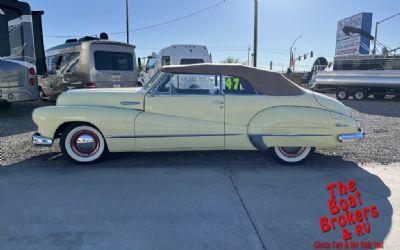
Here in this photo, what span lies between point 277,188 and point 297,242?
126 centimetres

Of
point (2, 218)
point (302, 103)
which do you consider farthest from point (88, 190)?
point (302, 103)

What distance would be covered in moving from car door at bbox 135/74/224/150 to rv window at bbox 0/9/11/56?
17.6ft

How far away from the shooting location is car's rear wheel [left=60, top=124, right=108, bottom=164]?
4957 millimetres

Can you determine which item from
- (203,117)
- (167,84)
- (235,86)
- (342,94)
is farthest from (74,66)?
(342,94)

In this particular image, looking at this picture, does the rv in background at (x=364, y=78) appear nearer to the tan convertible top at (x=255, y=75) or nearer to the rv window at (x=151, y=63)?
the rv window at (x=151, y=63)

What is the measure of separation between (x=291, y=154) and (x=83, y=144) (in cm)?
329

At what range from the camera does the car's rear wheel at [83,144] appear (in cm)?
496

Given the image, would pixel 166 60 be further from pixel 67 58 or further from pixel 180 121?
pixel 180 121

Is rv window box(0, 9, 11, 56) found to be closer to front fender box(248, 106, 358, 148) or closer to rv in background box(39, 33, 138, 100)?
rv in background box(39, 33, 138, 100)

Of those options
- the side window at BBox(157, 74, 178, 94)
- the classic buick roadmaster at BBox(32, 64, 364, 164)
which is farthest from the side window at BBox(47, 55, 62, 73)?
the side window at BBox(157, 74, 178, 94)

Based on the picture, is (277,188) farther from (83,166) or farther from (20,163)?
(20,163)

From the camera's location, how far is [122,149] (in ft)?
16.3

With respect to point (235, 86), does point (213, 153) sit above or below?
below

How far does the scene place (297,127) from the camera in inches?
191
